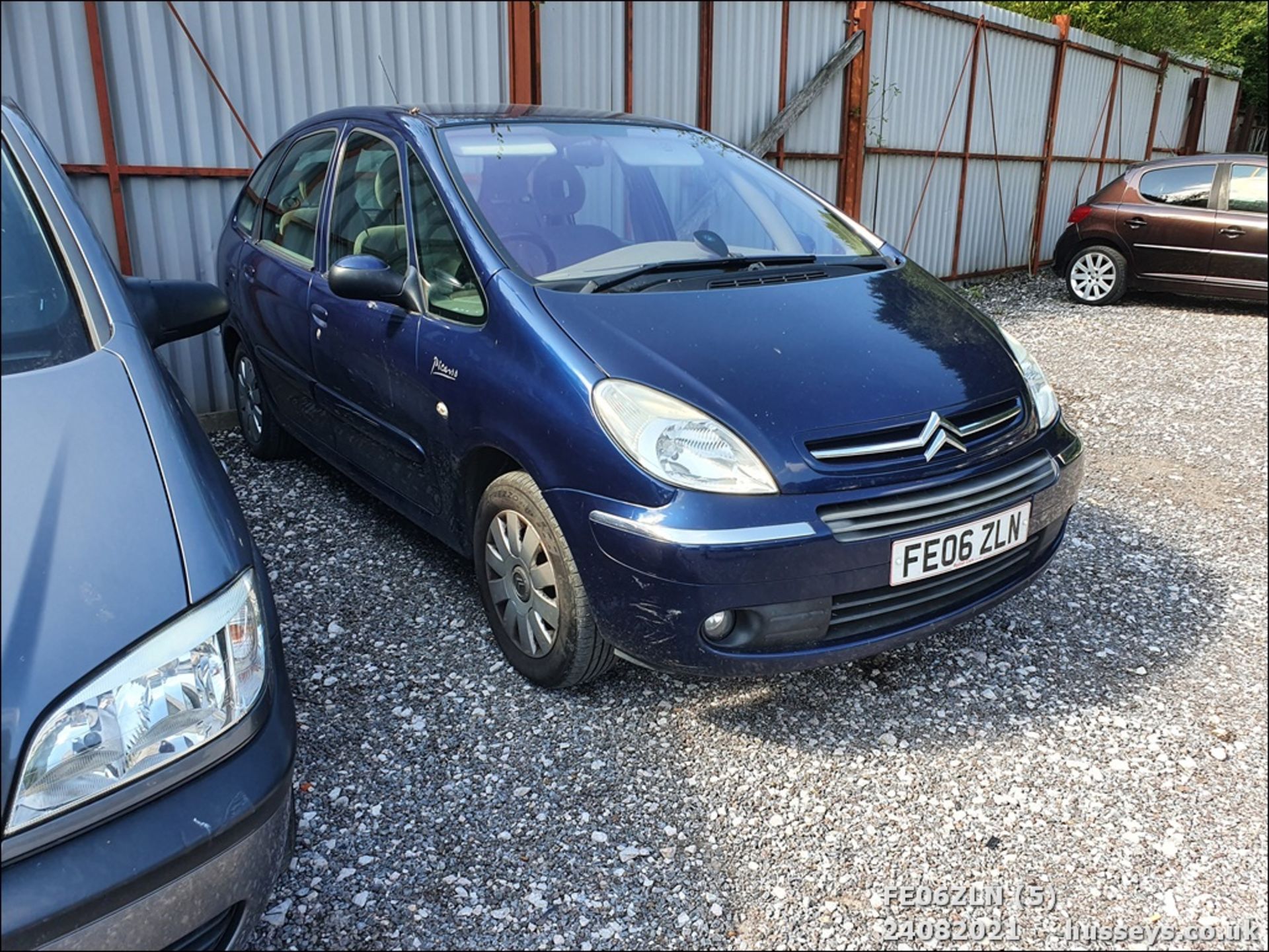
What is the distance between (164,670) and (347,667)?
1452 millimetres

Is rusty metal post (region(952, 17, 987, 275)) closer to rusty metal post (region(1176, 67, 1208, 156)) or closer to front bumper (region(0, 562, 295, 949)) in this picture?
rusty metal post (region(1176, 67, 1208, 156))

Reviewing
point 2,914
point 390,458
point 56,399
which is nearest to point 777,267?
point 390,458

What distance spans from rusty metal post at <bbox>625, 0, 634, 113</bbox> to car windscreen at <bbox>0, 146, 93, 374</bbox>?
5.28 m

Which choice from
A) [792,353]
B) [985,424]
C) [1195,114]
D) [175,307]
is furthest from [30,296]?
[1195,114]

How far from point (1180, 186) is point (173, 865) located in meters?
10.2

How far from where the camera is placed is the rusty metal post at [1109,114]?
12.9m

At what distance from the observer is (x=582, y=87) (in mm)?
6605

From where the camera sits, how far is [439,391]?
279 cm

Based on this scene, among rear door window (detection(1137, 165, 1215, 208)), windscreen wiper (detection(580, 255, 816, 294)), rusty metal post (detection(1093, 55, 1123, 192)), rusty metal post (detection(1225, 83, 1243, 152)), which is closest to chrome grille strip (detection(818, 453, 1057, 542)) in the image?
windscreen wiper (detection(580, 255, 816, 294))

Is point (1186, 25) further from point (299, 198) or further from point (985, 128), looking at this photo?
point (299, 198)

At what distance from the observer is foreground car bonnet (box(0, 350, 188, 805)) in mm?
1354

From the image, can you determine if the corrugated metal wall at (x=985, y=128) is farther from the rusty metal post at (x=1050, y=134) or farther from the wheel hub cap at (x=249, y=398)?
the wheel hub cap at (x=249, y=398)

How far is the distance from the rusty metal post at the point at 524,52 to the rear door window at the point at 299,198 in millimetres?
2376

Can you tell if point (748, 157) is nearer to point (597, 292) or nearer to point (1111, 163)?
point (597, 292)
